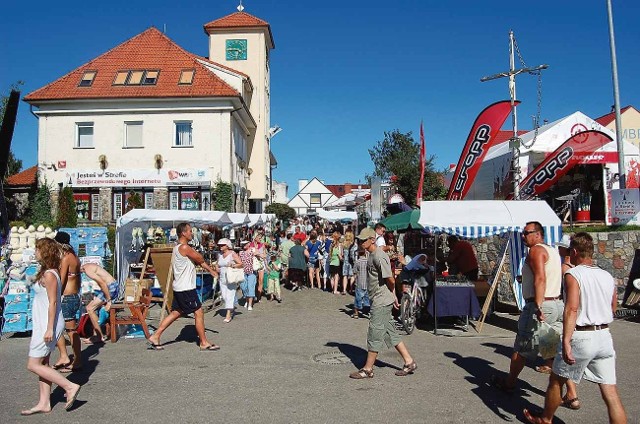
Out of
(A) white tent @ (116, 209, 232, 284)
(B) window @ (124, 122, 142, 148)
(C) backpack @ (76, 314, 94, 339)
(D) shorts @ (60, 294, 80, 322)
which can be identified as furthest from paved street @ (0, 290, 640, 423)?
(B) window @ (124, 122, 142, 148)

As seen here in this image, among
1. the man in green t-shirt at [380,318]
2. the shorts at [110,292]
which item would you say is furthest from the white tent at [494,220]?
the shorts at [110,292]

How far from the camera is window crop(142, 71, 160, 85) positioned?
28.6 metres

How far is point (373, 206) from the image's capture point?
806 inches

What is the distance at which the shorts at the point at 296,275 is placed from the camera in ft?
55.7

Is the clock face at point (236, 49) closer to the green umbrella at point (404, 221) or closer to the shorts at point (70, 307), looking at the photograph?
the green umbrella at point (404, 221)

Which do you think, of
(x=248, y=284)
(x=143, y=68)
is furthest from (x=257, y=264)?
(x=143, y=68)

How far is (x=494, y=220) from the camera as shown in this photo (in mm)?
9984

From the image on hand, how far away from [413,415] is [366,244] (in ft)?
8.62

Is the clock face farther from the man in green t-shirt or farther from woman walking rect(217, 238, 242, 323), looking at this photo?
the man in green t-shirt

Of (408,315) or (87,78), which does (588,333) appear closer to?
(408,315)

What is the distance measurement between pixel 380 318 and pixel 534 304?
1827mm

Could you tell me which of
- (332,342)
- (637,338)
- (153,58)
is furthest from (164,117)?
(637,338)

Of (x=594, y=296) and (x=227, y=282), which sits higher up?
(x=594, y=296)

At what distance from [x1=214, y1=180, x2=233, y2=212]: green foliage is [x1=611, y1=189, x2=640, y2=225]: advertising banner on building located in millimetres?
17520
